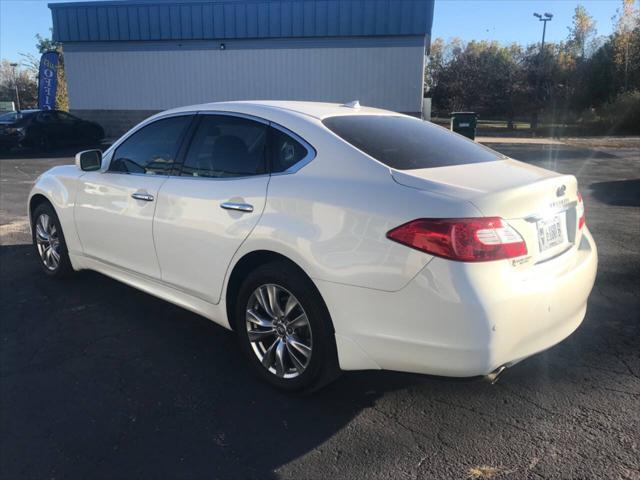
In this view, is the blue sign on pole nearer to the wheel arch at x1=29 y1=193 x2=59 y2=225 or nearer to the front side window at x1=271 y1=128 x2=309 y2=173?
the wheel arch at x1=29 y1=193 x2=59 y2=225

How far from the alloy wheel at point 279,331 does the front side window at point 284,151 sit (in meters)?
0.70

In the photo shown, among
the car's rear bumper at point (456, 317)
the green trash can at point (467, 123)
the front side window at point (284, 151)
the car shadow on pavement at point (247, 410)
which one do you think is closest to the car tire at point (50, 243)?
the car shadow on pavement at point (247, 410)

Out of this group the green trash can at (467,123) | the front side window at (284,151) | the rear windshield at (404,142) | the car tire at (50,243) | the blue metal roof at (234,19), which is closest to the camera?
the rear windshield at (404,142)

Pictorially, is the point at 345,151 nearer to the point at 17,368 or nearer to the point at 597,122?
the point at 17,368

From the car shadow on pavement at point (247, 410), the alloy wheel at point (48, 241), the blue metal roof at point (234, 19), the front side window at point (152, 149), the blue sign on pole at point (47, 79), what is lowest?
the car shadow on pavement at point (247, 410)

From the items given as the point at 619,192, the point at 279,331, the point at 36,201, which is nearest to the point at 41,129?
the point at 36,201

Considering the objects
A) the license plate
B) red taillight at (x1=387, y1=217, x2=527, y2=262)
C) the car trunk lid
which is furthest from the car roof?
the license plate

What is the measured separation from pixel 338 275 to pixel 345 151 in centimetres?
69

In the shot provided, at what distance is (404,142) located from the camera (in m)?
3.21

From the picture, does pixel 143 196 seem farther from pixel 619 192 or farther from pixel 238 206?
pixel 619 192

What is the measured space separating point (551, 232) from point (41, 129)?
20182mm

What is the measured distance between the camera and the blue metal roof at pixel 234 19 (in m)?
19.9

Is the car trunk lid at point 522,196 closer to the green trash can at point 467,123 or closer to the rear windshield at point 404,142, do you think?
the rear windshield at point 404,142

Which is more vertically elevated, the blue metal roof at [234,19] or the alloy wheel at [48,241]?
the blue metal roof at [234,19]
